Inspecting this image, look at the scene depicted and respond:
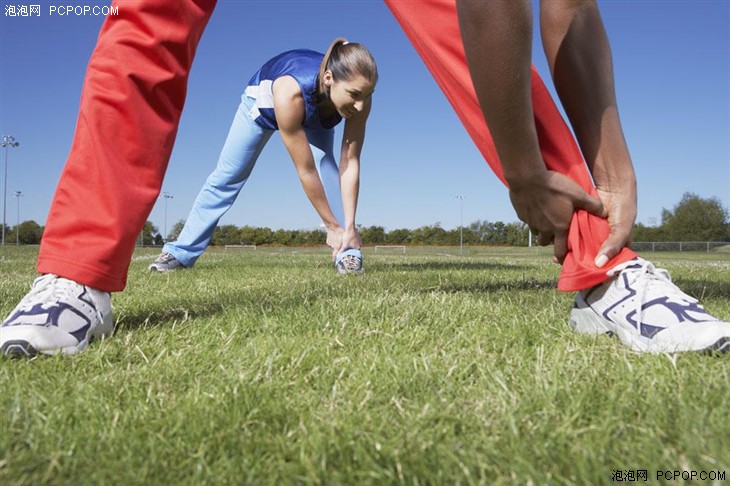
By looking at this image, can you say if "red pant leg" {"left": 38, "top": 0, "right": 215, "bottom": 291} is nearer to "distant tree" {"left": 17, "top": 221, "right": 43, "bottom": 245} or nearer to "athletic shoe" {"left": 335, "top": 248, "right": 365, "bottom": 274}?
"athletic shoe" {"left": 335, "top": 248, "right": 365, "bottom": 274}

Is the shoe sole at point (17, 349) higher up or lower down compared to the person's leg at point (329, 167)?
lower down

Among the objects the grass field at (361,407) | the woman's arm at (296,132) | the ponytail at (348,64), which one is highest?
the ponytail at (348,64)

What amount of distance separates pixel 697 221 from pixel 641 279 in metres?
94.3

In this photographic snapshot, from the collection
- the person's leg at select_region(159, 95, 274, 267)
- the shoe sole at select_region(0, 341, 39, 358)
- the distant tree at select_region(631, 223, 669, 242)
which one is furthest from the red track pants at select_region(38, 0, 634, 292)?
the distant tree at select_region(631, 223, 669, 242)

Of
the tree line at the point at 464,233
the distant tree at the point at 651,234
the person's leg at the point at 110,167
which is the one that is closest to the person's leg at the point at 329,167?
the person's leg at the point at 110,167

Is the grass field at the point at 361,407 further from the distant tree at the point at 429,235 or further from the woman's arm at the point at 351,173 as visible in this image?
the distant tree at the point at 429,235

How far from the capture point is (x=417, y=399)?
1361mm

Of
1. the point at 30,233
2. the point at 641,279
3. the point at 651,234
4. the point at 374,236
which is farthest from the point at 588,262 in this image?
the point at 30,233

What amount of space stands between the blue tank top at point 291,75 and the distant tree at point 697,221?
8826cm

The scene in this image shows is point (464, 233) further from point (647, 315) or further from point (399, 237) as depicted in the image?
point (647, 315)

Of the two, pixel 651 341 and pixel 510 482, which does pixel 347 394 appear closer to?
pixel 510 482

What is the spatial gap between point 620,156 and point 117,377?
178 centimetres

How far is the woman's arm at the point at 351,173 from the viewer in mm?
5822

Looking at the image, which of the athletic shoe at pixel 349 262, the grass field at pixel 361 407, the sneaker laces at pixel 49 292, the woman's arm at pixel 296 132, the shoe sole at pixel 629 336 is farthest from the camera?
the athletic shoe at pixel 349 262
